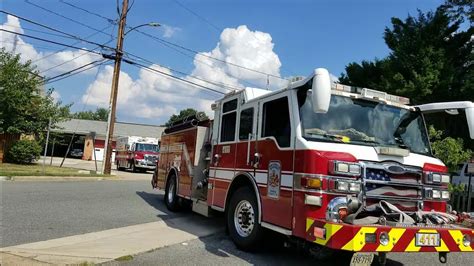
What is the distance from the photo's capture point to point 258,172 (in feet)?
24.4

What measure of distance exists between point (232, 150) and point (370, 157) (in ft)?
9.50

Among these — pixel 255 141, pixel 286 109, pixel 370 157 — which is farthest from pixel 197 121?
pixel 370 157

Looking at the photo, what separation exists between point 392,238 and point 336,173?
3.28ft

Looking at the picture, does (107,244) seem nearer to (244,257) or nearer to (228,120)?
(244,257)

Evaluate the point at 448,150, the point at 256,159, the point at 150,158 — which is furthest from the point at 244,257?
the point at 150,158

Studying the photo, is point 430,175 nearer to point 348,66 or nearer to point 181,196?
point 181,196

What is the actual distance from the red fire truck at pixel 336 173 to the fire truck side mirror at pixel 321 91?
0.04ft

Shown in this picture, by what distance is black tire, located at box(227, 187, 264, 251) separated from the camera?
738 centimetres

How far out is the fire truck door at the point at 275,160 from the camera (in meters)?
6.56

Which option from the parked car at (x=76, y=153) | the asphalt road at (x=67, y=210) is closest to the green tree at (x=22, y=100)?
the asphalt road at (x=67, y=210)

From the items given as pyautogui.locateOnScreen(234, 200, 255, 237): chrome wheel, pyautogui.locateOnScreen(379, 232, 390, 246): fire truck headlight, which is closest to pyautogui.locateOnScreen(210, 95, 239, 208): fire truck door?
pyautogui.locateOnScreen(234, 200, 255, 237): chrome wheel

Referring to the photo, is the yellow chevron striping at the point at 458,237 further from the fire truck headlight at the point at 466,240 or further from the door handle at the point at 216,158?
the door handle at the point at 216,158

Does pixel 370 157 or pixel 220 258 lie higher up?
pixel 370 157

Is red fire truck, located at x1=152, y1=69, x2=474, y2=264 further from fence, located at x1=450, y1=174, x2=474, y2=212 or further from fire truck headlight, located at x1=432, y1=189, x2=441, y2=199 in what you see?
fence, located at x1=450, y1=174, x2=474, y2=212
